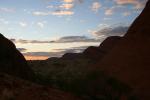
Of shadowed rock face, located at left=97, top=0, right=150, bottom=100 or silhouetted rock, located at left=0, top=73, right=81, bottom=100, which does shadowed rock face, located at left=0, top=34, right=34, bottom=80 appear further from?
shadowed rock face, located at left=97, top=0, right=150, bottom=100

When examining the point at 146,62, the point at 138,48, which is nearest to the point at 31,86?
the point at 146,62

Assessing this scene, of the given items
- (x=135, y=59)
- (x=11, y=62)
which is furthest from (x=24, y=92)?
(x=135, y=59)

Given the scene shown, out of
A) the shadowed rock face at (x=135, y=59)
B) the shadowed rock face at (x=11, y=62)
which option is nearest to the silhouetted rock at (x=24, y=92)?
the shadowed rock face at (x=11, y=62)

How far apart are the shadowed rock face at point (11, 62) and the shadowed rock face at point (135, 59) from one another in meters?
14.8

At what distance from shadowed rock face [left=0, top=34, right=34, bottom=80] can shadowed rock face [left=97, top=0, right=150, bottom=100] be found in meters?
14.8

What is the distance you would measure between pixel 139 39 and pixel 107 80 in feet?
64.4

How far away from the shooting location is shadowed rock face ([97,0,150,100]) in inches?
1608

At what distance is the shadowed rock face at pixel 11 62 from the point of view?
26078 mm

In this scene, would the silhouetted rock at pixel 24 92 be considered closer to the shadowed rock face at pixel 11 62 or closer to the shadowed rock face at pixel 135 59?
the shadowed rock face at pixel 11 62

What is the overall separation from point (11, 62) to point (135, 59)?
24710 mm

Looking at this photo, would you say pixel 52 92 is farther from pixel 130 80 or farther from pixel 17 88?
pixel 130 80

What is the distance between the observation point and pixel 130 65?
1827 inches

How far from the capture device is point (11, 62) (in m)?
27.0

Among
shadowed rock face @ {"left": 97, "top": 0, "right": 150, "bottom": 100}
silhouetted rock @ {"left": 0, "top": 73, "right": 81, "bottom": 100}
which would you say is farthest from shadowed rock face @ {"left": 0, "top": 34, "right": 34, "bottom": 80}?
shadowed rock face @ {"left": 97, "top": 0, "right": 150, "bottom": 100}
